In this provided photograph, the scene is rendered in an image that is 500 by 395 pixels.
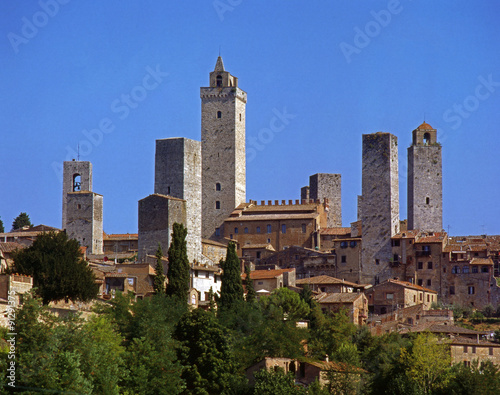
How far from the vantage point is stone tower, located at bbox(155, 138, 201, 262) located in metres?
76.1

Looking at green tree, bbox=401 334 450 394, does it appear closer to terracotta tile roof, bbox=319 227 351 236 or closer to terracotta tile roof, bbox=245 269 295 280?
terracotta tile roof, bbox=245 269 295 280

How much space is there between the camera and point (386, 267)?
79438 mm

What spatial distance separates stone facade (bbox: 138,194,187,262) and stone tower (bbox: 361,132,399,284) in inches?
628

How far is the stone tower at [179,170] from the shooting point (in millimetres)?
76062

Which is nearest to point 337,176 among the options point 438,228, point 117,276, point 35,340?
point 438,228

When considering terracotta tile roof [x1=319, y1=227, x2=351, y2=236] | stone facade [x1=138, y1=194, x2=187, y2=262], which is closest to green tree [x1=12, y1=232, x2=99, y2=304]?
stone facade [x1=138, y1=194, x2=187, y2=262]

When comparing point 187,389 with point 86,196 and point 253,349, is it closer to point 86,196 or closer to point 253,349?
point 253,349

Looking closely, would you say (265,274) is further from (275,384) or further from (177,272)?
(275,384)

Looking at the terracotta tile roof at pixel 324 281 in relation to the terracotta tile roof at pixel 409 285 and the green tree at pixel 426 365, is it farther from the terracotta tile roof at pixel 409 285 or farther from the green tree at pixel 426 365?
the green tree at pixel 426 365

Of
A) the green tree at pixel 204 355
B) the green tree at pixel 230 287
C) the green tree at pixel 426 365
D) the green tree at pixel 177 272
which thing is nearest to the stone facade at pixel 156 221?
the green tree at pixel 230 287

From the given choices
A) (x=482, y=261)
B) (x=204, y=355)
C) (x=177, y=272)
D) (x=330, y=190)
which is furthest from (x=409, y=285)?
(x=204, y=355)

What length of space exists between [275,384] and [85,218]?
36.1 metres

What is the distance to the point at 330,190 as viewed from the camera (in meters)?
98.4

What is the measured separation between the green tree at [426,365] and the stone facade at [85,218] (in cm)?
3212
